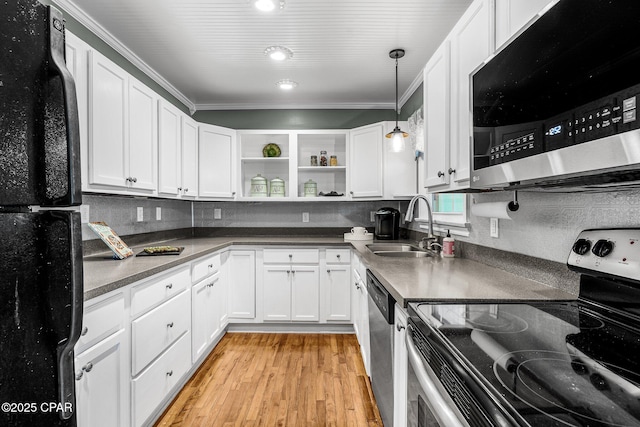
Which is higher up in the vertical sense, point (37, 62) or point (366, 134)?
point (366, 134)

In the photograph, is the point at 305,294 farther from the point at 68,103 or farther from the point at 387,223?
the point at 68,103

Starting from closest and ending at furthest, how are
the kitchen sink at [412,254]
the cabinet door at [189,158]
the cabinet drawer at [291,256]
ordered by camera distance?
1. the kitchen sink at [412,254]
2. the cabinet door at [189,158]
3. the cabinet drawer at [291,256]

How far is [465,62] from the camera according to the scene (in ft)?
5.03

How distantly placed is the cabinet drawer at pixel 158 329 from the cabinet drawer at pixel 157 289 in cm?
4

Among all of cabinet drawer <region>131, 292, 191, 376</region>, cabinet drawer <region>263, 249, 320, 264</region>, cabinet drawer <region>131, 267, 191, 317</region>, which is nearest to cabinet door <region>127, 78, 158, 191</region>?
cabinet drawer <region>131, 267, 191, 317</region>

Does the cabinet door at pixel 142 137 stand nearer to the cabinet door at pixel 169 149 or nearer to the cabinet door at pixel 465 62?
the cabinet door at pixel 169 149

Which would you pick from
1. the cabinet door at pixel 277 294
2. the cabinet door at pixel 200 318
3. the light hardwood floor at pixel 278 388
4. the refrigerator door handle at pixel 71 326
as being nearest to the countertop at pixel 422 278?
the cabinet door at pixel 200 318

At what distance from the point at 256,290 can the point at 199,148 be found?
1527 mm

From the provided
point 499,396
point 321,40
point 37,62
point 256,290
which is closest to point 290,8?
point 321,40

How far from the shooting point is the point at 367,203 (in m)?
3.88

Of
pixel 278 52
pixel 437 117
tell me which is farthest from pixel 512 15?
pixel 278 52

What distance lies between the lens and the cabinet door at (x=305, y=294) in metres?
3.35

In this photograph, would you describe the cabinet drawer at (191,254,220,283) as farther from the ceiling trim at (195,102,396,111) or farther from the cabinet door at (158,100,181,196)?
the ceiling trim at (195,102,396,111)

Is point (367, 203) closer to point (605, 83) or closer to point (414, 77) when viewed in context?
point (414, 77)
